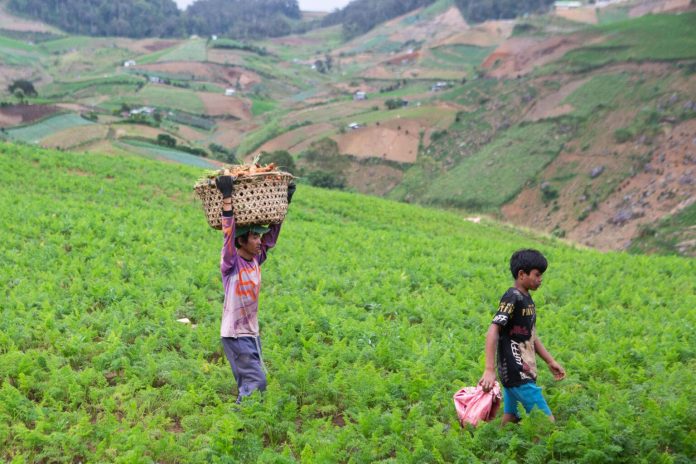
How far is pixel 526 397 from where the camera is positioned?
624 centimetres

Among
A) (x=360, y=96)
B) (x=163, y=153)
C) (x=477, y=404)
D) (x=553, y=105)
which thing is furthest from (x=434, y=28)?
(x=477, y=404)

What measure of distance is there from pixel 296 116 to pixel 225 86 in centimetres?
3599

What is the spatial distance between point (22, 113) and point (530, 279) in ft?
230

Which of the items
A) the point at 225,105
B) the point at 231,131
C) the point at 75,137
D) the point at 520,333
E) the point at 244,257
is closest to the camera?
the point at 520,333

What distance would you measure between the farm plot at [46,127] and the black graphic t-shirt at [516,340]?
5657cm

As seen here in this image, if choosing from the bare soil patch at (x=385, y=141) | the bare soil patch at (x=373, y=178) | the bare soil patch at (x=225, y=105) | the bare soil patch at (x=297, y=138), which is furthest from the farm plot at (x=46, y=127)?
the bare soil patch at (x=225, y=105)

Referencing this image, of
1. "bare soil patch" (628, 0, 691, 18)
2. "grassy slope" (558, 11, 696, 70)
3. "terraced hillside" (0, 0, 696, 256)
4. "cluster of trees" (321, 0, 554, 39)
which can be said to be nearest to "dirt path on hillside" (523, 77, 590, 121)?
"terraced hillside" (0, 0, 696, 256)

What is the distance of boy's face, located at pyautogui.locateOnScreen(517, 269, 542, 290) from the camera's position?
607 cm

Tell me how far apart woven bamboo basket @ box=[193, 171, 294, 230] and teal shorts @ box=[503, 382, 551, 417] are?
3.09 m

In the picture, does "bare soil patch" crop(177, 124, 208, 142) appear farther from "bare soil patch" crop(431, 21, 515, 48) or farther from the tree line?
the tree line

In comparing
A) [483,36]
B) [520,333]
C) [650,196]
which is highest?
[483,36]

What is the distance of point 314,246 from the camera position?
1608 centimetres

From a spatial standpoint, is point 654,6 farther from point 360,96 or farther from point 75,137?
point 75,137

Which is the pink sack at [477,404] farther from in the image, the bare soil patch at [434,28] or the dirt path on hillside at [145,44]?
the dirt path on hillside at [145,44]
